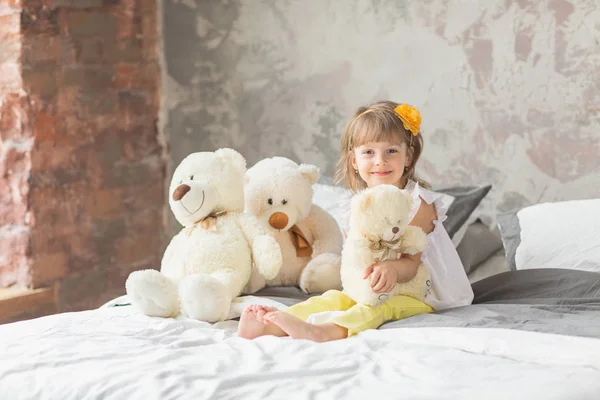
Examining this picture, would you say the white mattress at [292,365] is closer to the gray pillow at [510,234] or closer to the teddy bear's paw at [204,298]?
the teddy bear's paw at [204,298]

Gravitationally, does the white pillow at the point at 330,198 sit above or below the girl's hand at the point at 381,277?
above

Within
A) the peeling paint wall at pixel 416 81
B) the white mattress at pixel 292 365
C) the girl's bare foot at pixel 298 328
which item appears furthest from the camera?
the peeling paint wall at pixel 416 81

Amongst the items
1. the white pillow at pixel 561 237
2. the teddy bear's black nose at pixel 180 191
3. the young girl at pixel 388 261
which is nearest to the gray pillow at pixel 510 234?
the white pillow at pixel 561 237

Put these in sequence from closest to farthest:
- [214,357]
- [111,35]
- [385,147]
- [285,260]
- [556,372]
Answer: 1. [556,372]
2. [214,357]
3. [385,147]
4. [285,260]
5. [111,35]

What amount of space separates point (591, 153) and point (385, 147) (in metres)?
0.82

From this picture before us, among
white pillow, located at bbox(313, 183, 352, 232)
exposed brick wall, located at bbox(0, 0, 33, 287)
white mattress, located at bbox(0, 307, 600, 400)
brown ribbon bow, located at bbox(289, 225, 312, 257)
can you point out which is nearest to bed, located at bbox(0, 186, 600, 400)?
white mattress, located at bbox(0, 307, 600, 400)

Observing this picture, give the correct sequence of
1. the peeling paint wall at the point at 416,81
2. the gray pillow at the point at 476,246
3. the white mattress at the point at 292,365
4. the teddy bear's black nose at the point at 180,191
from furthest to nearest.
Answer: the peeling paint wall at the point at 416,81, the gray pillow at the point at 476,246, the teddy bear's black nose at the point at 180,191, the white mattress at the point at 292,365

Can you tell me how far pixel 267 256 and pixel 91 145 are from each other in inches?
47.7

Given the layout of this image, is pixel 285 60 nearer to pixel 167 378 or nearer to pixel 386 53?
pixel 386 53

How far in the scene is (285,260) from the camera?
90.1 inches

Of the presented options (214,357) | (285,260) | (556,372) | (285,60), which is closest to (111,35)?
(285,60)

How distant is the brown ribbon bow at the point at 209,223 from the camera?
7.23 feet

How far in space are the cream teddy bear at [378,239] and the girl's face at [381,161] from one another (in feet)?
0.55

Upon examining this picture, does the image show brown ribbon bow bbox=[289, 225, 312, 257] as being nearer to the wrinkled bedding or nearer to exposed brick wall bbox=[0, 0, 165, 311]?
the wrinkled bedding
